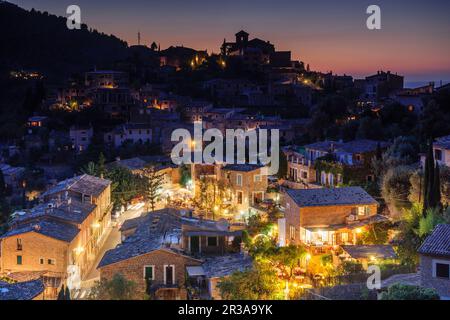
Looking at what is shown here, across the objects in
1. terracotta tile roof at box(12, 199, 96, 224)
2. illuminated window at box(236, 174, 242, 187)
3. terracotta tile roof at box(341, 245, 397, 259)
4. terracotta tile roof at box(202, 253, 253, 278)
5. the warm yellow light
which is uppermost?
illuminated window at box(236, 174, 242, 187)

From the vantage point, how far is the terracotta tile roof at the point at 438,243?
6.27 metres

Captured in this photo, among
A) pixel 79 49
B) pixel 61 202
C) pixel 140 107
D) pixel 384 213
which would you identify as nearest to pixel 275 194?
pixel 384 213

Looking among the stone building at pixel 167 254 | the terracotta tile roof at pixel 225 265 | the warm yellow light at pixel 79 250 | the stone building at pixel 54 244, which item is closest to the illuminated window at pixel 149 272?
the stone building at pixel 167 254

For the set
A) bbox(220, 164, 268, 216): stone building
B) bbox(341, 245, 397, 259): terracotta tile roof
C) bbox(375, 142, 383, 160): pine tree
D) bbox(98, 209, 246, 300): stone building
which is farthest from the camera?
bbox(220, 164, 268, 216): stone building

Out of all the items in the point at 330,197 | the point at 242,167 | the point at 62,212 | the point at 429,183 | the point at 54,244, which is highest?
the point at 429,183

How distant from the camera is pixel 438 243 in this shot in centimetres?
641

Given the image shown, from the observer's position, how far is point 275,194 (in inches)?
503

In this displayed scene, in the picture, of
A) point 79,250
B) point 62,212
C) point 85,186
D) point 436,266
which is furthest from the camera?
point 85,186

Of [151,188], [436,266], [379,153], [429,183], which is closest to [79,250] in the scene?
[151,188]

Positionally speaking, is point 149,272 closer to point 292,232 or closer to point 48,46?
point 292,232

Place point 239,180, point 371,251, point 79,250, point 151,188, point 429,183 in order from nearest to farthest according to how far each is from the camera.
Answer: point 371,251 → point 429,183 → point 79,250 → point 239,180 → point 151,188

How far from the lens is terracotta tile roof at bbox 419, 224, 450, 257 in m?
6.27

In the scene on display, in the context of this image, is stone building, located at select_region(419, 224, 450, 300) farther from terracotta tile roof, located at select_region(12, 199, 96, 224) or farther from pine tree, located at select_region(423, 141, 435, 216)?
terracotta tile roof, located at select_region(12, 199, 96, 224)

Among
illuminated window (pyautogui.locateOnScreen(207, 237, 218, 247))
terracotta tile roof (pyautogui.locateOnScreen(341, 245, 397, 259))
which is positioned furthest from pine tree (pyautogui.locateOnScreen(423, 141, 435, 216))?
illuminated window (pyautogui.locateOnScreen(207, 237, 218, 247))
